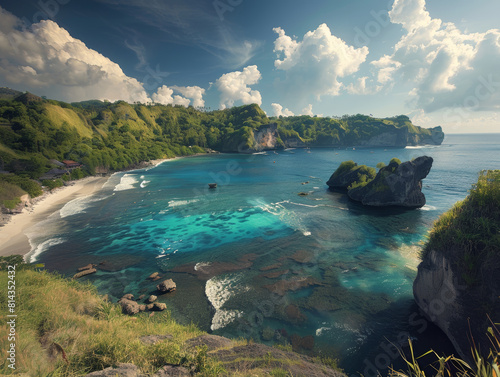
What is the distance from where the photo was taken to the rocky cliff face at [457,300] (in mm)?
14266

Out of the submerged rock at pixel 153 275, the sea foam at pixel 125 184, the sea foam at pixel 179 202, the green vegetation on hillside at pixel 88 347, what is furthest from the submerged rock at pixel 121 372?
the sea foam at pixel 125 184

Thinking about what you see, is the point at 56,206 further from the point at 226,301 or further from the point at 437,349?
the point at 437,349

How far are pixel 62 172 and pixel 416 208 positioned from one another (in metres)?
103

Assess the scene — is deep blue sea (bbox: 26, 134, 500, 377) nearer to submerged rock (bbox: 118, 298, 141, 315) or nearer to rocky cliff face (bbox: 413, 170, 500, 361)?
rocky cliff face (bbox: 413, 170, 500, 361)

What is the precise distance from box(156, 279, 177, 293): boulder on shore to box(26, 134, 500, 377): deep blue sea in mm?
799

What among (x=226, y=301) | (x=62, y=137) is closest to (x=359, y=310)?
(x=226, y=301)

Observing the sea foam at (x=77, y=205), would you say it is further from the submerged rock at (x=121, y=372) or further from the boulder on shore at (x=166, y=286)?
the submerged rock at (x=121, y=372)

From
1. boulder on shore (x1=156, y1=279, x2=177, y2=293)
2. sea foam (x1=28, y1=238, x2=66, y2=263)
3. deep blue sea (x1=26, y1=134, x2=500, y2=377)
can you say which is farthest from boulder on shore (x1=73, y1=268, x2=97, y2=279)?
boulder on shore (x1=156, y1=279, x2=177, y2=293)

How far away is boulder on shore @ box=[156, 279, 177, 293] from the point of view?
2316 centimetres

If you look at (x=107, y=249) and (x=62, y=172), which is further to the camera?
(x=62, y=172)

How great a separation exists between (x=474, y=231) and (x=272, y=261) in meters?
20.4

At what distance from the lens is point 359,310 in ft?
67.6

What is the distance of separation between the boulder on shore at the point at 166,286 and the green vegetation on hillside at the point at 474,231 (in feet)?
84.9

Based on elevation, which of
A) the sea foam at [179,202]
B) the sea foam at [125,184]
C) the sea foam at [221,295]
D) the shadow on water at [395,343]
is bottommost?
the shadow on water at [395,343]
